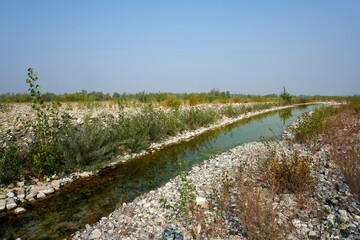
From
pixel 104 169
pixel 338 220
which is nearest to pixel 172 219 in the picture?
pixel 338 220

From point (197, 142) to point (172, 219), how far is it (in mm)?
6046

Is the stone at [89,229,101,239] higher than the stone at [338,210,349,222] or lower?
lower

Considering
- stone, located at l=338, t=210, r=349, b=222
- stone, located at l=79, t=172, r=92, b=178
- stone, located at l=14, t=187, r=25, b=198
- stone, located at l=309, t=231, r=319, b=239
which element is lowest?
stone, located at l=79, t=172, r=92, b=178

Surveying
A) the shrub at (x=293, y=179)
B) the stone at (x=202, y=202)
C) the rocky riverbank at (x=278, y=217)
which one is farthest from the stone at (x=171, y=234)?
the shrub at (x=293, y=179)

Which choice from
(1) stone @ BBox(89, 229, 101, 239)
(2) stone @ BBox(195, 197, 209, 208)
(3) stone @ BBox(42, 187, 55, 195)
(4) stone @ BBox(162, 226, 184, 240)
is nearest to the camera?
(4) stone @ BBox(162, 226, 184, 240)

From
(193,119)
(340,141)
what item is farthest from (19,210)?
(193,119)

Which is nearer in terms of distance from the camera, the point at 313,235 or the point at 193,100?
the point at 313,235

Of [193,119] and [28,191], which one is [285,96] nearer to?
[193,119]

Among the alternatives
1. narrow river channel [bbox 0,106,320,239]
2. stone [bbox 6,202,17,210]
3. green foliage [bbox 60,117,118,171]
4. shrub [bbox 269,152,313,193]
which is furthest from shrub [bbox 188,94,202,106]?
stone [bbox 6,202,17,210]

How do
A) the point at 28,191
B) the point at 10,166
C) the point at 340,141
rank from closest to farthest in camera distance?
the point at 28,191 → the point at 10,166 → the point at 340,141

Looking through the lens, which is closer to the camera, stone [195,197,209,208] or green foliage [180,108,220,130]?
stone [195,197,209,208]

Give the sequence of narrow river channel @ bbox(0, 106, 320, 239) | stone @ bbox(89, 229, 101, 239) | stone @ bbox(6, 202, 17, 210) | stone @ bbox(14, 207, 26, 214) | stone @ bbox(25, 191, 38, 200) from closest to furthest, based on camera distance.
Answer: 1. stone @ bbox(89, 229, 101, 239)
2. narrow river channel @ bbox(0, 106, 320, 239)
3. stone @ bbox(14, 207, 26, 214)
4. stone @ bbox(6, 202, 17, 210)
5. stone @ bbox(25, 191, 38, 200)

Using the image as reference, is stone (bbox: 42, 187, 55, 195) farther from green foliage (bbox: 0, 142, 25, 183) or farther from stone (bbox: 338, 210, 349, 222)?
stone (bbox: 338, 210, 349, 222)

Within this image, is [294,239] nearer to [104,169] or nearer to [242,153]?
[242,153]
